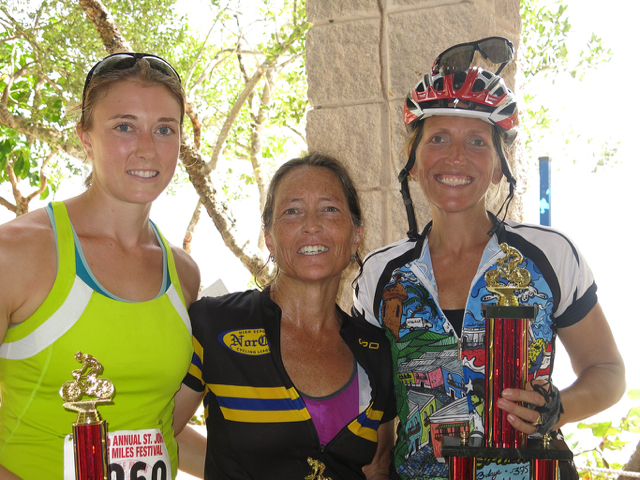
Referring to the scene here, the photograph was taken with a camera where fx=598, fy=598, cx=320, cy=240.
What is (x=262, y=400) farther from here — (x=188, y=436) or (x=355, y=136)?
(x=355, y=136)

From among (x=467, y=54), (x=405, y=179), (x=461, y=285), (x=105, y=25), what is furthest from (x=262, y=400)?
(x=105, y=25)

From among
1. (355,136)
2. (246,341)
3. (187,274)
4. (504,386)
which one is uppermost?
(355,136)

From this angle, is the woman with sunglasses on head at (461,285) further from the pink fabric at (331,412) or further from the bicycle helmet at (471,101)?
the pink fabric at (331,412)

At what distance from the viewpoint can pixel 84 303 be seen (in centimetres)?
178

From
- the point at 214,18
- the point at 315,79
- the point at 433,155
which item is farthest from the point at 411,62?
the point at 214,18

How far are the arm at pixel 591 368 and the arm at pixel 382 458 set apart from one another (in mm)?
Result: 655

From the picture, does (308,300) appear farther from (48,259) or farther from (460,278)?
(48,259)

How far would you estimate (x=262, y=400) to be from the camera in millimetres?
2000

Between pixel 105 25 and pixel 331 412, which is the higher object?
pixel 105 25

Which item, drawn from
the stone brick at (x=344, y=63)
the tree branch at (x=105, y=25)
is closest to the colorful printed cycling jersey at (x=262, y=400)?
the stone brick at (x=344, y=63)

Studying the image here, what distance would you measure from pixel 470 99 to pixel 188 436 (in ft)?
5.56

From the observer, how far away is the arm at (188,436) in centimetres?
219

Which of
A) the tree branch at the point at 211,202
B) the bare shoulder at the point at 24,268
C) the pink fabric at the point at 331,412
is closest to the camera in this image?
the bare shoulder at the point at 24,268

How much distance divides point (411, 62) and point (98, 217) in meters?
1.67
